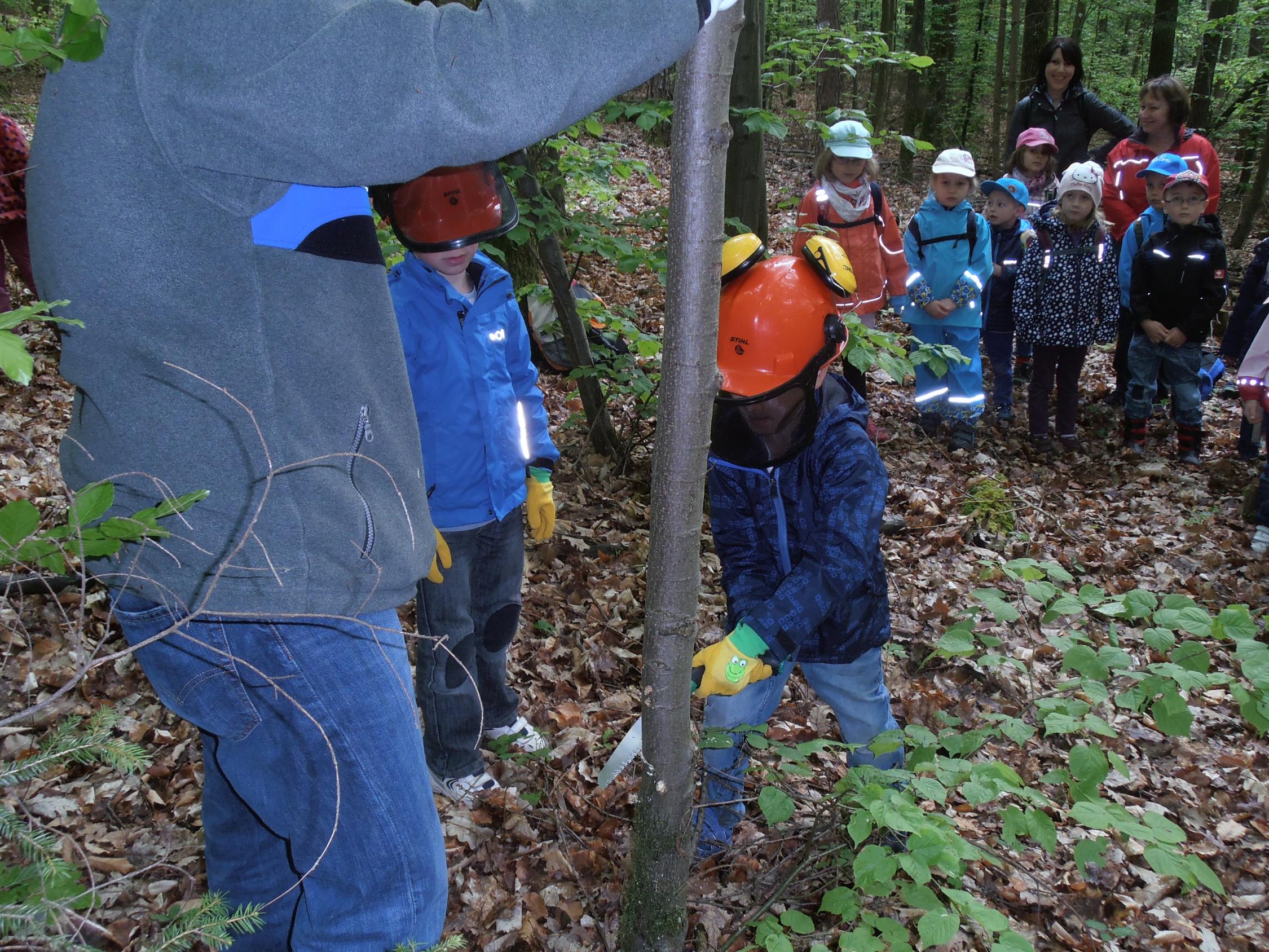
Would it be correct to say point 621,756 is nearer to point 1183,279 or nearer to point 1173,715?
point 1173,715

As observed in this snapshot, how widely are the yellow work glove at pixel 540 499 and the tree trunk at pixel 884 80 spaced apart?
15225 millimetres

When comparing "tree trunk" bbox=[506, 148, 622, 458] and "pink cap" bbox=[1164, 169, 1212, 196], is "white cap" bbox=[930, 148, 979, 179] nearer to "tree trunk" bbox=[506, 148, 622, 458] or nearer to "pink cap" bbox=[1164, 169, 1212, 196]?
"pink cap" bbox=[1164, 169, 1212, 196]

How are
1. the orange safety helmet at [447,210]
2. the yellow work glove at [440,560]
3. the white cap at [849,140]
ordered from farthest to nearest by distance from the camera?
the white cap at [849,140]
the yellow work glove at [440,560]
the orange safety helmet at [447,210]

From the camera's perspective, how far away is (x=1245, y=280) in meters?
6.64

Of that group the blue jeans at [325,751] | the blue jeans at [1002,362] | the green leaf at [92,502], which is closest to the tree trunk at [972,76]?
the blue jeans at [1002,362]

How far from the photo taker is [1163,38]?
10.5 m

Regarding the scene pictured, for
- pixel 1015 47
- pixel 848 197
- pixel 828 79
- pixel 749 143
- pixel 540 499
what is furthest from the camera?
pixel 1015 47

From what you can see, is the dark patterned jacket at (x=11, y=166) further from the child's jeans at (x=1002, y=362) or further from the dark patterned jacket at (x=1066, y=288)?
the child's jeans at (x=1002, y=362)

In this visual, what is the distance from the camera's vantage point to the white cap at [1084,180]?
645 centimetres

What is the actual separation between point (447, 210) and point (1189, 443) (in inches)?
253

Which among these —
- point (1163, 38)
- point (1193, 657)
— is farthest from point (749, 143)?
point (1163, 38)

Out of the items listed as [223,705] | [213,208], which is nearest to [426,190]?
[213,208]

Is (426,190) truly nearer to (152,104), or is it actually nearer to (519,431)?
(519,431)

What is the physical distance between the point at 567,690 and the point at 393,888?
1.99 m
